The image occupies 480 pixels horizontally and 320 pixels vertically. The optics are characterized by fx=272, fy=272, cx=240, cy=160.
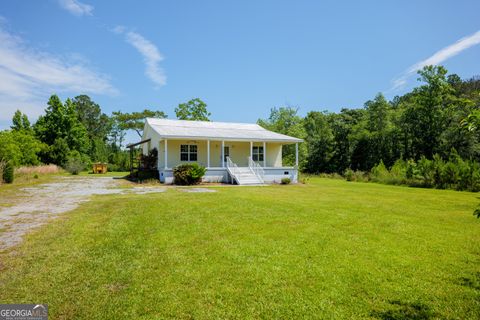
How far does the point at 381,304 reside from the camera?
3104 millimetres

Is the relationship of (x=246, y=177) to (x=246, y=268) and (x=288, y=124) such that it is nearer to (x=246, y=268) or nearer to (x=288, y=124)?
(x=246, y=268)

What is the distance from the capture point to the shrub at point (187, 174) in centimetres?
1695

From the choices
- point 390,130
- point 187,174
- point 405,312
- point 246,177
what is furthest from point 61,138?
point 390,130

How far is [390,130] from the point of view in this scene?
34.9m

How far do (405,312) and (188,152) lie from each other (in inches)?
738

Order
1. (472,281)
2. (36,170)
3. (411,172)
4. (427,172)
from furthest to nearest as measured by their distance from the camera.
Result: 1. (36,170)
2. (411,172)
3. (427,172)
4. (472,281)

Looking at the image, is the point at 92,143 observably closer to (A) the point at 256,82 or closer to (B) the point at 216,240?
(A) the point at 256,82

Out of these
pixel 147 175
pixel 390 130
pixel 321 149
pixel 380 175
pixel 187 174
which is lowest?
pixel 380 175

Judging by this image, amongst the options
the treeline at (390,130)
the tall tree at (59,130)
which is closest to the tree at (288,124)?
the treeline at (390,130)

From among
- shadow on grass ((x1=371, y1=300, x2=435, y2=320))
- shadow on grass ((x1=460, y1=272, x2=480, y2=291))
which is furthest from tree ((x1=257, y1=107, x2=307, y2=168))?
shadow on grass ((x1=371, y1=300, x2=435, y2=320))

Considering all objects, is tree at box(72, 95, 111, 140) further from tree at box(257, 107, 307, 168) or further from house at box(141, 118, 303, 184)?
house at box(141, 118, 303, 184)

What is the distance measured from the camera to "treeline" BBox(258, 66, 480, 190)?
3120 cm

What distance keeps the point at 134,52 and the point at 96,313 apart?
76.8ft

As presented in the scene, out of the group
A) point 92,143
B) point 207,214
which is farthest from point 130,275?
point 92,143
